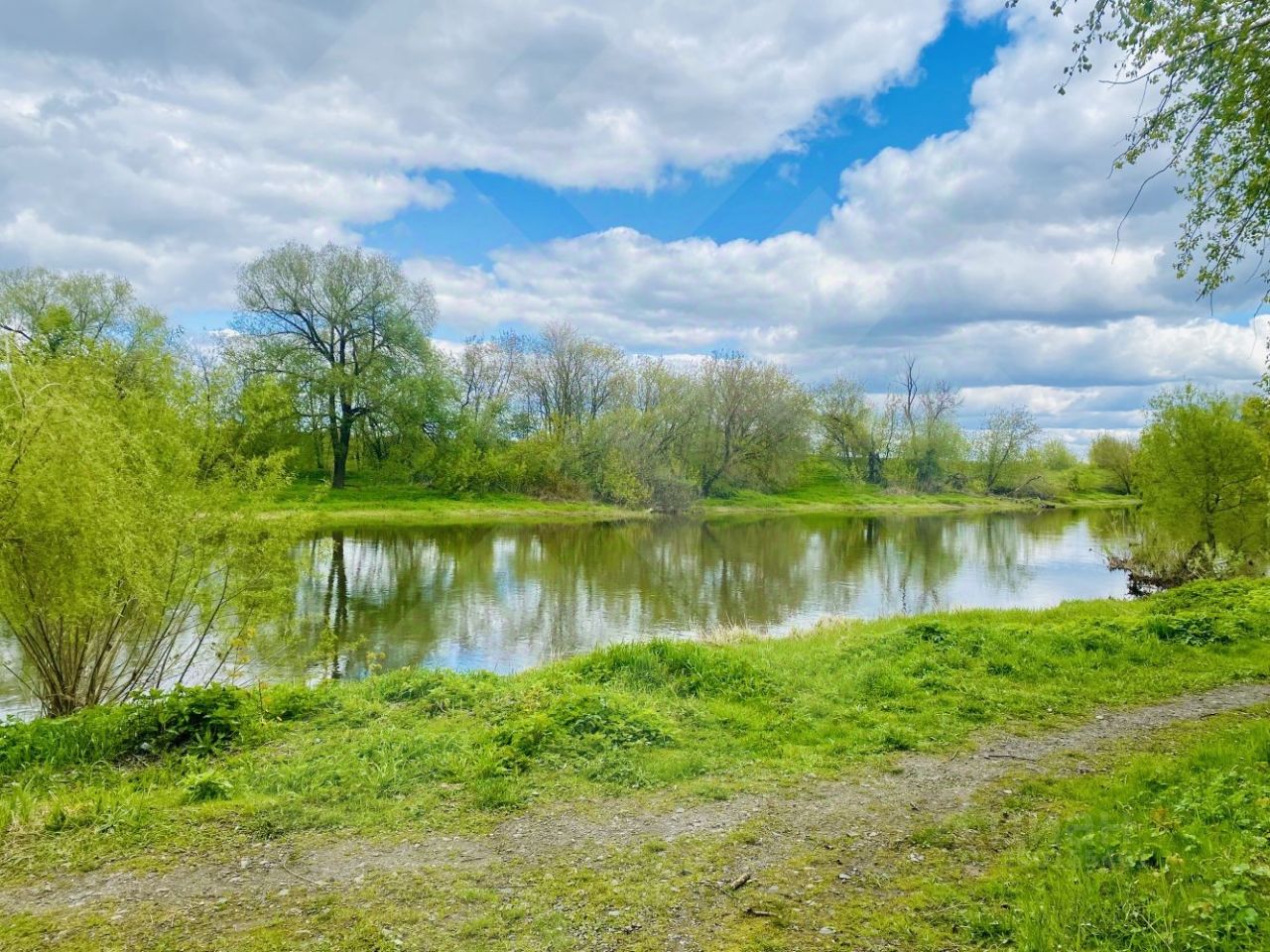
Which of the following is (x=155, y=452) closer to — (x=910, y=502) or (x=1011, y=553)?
(x=1011, y=553)

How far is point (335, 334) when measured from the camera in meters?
49.3

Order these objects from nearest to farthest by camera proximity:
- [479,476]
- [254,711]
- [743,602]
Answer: [254,711] < [743,602] < [479,476]

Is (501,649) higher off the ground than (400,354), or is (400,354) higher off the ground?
(400,354)

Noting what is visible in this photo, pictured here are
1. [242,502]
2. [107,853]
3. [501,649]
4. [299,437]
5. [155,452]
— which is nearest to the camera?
[107,853]

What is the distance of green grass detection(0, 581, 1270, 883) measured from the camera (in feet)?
19.4

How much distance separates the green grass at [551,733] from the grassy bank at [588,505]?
2026cm

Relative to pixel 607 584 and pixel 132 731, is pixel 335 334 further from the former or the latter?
pixel 132 731

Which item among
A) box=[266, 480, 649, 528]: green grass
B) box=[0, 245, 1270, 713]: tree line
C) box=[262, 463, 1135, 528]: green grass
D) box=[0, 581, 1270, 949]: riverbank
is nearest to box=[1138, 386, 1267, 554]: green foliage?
box=[0, 245, 1270, 713]: tree line

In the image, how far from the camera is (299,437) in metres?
48.9

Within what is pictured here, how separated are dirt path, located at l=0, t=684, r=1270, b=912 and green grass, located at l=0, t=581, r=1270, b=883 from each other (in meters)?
0.28

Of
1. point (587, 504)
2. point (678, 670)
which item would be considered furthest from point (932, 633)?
point (587, 504)

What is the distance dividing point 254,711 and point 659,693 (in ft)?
16.3

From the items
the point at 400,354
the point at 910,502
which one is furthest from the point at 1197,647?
the point at 910,502

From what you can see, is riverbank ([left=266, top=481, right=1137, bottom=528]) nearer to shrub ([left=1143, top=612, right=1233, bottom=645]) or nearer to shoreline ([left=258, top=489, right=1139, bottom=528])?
shoreline ([left=258, top=489, right=1139, bottom=528])
